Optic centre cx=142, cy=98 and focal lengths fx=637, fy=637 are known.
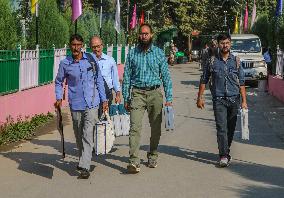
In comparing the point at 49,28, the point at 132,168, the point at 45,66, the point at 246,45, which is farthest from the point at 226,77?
the point at 246,45

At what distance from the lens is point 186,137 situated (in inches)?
465

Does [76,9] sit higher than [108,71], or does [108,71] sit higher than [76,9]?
[76,9]

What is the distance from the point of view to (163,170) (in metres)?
8.47

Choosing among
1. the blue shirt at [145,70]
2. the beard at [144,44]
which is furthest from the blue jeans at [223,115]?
the beard at [144,44]

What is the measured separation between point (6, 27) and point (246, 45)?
1627cm

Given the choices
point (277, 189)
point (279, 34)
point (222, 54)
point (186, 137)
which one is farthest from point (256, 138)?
point (279, 34)

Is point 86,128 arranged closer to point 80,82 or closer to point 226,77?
point 80,82

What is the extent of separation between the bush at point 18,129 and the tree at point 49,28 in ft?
22.8

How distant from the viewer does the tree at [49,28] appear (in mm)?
20047

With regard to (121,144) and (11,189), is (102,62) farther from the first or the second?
(11,189)

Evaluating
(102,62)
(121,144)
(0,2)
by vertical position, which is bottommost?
(121,144)

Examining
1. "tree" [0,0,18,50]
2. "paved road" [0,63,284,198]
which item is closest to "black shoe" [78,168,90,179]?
"paved road" [0,63,284,198]

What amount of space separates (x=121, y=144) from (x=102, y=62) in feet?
5.69

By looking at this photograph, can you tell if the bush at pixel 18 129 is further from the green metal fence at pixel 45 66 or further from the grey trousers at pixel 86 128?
the grey trousers at pixel 86 128
